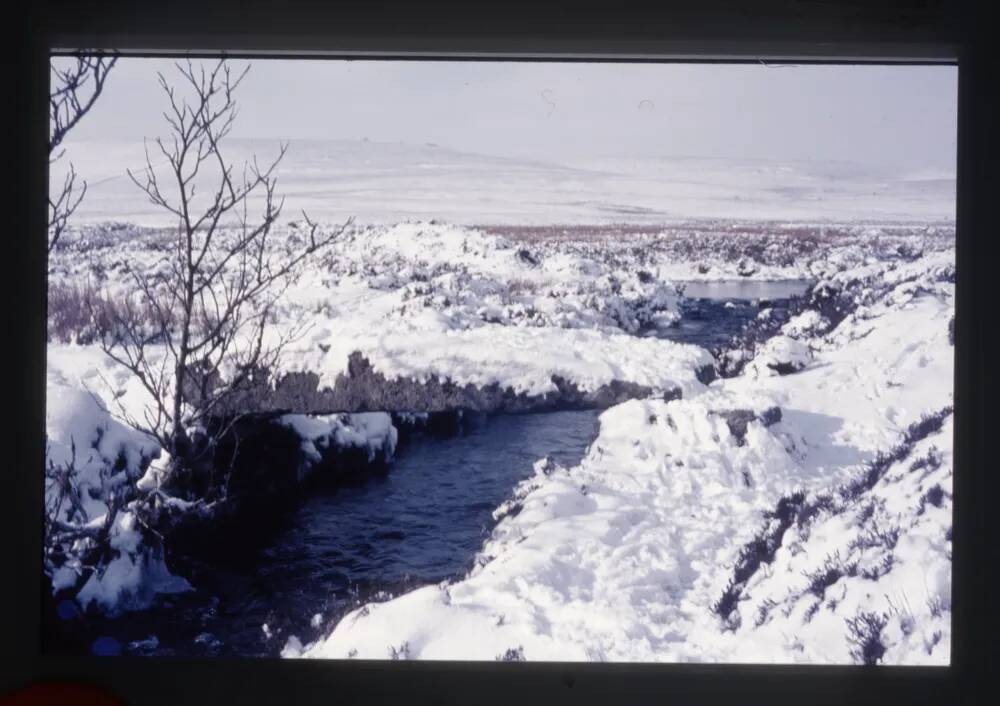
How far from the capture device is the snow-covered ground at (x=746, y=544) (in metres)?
2.30

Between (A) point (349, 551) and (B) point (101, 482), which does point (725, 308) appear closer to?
(A) point (349, 551)

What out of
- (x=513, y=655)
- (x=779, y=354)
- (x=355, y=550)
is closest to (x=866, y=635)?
(x=779, y=354)

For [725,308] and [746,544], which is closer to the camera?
[746,544]

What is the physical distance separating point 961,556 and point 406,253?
1.78 metres

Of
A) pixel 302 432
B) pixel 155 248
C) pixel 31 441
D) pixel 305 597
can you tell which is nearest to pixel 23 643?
pixel 31 441

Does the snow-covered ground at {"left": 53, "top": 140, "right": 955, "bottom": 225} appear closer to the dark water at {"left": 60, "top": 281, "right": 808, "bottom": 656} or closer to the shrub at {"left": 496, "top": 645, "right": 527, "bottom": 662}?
the dark water at {"left": 60, "top": 281, "right": 808, "bottom": 656}

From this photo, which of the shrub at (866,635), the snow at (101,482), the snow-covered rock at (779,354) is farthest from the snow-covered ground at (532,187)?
the shrub at (866,635)

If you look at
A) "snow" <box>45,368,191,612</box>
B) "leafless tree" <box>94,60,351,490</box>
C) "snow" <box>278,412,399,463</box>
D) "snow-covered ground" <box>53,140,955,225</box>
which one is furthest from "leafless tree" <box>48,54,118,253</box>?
"snow" <box>278,412,399,463</box>

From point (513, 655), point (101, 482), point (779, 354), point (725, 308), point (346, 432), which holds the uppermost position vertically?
point (725, 308)

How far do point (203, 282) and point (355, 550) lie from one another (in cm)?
89

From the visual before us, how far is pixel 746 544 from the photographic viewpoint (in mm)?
2326

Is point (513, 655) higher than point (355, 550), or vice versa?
point (355, 550)

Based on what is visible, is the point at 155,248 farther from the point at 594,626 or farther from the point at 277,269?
the point at 594,626

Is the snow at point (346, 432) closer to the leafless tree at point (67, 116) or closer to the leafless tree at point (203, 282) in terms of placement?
the leafless tree at point (203, 282)
